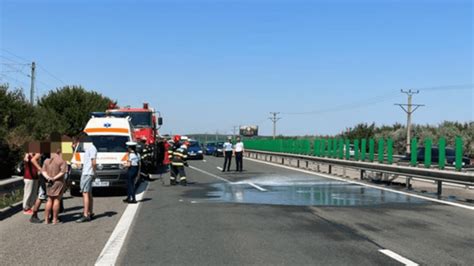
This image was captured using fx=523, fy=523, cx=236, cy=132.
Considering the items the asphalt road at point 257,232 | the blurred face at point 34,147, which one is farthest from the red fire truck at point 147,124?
the blurred face at point 34,147

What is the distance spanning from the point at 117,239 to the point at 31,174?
3.38 meters

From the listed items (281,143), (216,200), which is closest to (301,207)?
(216,200)

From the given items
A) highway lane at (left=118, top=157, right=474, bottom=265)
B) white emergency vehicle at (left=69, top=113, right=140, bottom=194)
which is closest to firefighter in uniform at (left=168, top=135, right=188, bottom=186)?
white emergency vehicle at (left=69, top=113, right=140, bottom=194)

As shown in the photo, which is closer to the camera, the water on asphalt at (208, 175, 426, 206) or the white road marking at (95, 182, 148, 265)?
the white road marking at (95, 182, 148, 265)

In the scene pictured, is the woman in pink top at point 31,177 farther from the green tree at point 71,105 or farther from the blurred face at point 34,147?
the green tree at point 71,105

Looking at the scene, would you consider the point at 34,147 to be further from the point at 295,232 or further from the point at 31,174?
the point at 295,232

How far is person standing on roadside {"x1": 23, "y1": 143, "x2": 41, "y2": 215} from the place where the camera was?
10.6 m

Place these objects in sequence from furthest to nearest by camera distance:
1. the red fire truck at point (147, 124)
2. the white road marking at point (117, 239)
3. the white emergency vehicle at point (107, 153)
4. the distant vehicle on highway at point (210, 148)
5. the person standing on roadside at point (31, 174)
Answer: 1. the distant vehicle on highway at point (210, 148)
2. the red fire truck at point (147, 124)
3. the white emergency vehicle at point (107, 153)
4. the person standing on roadside at point (31, 174)
5. the white road marking at point (117, 239)

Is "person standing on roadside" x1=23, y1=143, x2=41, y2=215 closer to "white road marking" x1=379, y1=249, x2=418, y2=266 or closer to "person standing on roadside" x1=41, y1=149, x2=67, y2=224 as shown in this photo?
"person standing on roadside" x1=41, y1=149, x2=67, y2=224

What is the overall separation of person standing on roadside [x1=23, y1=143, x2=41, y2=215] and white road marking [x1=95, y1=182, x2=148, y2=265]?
195 centimetres

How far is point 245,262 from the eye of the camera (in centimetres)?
693

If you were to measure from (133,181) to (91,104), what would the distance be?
3936 cm

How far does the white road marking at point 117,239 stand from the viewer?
281 inches

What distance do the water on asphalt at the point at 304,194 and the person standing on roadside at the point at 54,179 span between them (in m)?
4.99
